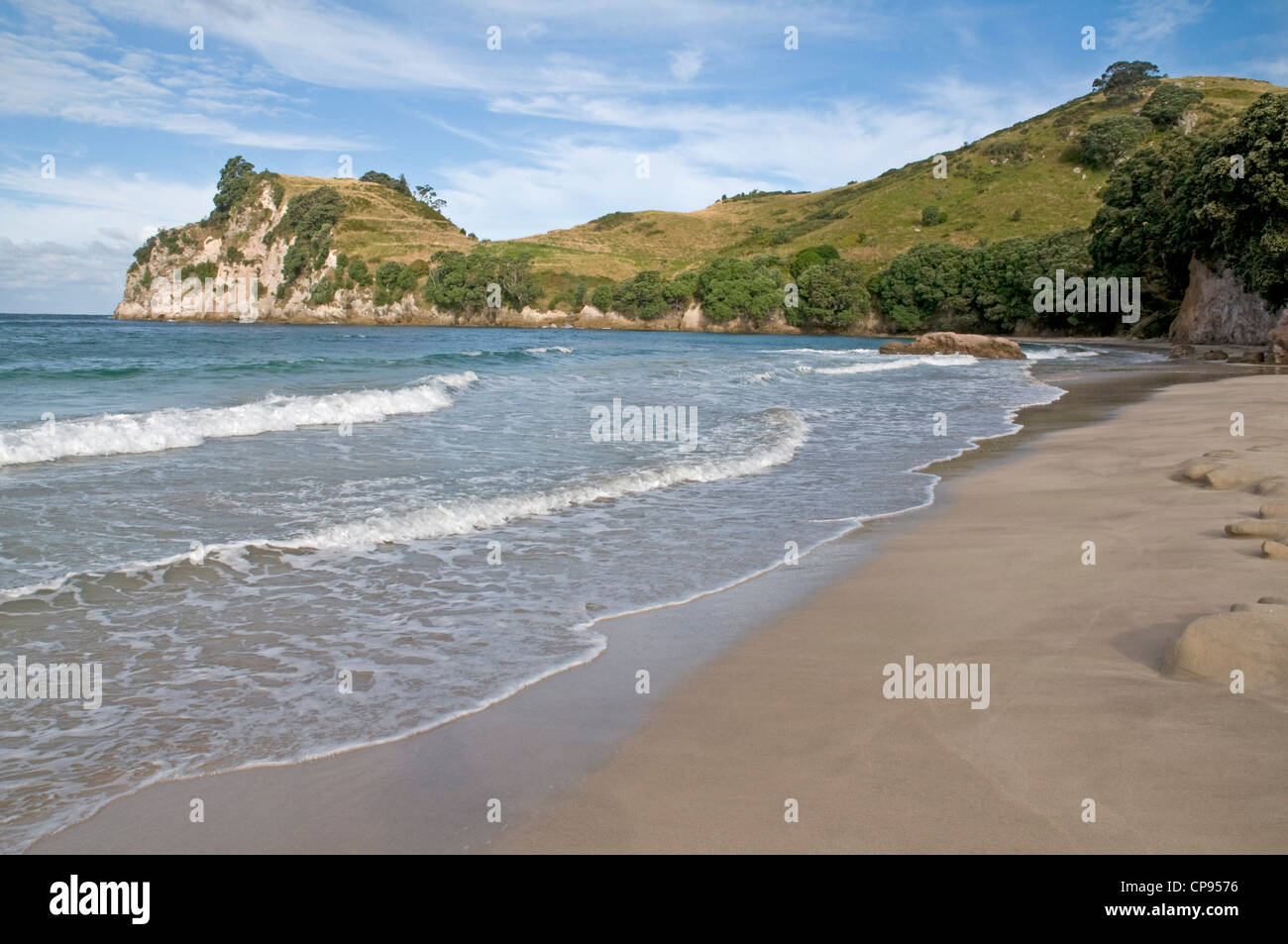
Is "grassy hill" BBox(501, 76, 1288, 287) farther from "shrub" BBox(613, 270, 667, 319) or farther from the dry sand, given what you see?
the dry sand

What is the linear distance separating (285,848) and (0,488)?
7.49 metres

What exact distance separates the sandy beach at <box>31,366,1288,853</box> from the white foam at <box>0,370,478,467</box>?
8546 mm

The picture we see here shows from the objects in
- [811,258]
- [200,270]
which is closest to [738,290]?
[811,258]

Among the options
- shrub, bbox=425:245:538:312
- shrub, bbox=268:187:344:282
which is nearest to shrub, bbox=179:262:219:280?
shrub, bbox=268:187:344:282

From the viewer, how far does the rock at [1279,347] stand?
1053 inches

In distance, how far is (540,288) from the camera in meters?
95.0

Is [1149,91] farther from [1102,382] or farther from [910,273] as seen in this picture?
[1102,382]

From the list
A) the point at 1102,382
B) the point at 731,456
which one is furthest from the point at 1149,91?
the point at 731,456

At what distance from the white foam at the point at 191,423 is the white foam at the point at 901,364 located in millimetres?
16488

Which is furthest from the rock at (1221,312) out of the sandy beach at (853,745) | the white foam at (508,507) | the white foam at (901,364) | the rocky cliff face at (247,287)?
the rocky cliff face at (247,287)

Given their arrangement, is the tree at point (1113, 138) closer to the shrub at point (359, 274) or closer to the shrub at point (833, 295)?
the shrub at point (833, 295)

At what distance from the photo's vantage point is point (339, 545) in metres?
6.67

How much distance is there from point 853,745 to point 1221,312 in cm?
4440

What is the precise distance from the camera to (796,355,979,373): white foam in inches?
1180
